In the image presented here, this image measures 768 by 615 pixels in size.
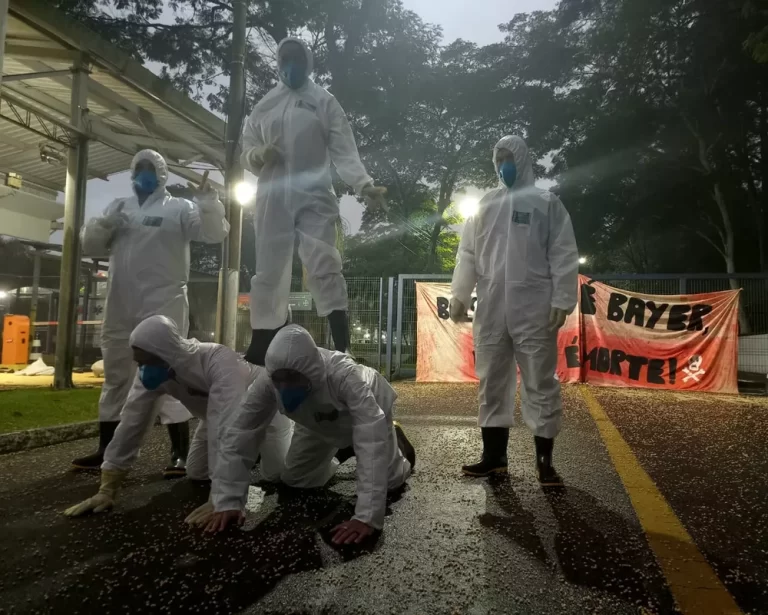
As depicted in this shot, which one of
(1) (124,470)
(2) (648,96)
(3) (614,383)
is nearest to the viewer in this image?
(1) (124,470)

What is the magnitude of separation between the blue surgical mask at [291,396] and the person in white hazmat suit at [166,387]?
0.26 m

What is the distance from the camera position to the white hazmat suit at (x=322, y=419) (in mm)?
2186

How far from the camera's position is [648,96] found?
64.2ft

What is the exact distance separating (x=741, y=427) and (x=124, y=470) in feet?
17.0

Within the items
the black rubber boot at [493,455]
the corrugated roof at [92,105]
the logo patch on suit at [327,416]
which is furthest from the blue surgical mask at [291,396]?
the corrugated roof at [92,105]

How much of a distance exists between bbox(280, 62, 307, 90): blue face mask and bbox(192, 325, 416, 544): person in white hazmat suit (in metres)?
1.88

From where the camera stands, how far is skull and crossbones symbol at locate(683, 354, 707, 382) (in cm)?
920

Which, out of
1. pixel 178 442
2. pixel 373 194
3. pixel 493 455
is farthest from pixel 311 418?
pixel 373 194

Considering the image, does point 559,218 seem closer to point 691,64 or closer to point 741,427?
point 741,427

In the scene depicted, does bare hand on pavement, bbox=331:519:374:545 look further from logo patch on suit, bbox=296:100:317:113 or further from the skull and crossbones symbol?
the skull and crossbones symbol

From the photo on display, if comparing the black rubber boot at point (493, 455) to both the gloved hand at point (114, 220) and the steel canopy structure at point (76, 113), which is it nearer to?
the gloved hand at point (114, 220)

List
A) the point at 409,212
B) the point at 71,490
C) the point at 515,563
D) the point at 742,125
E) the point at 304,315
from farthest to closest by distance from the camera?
the point at 409,212 < the point at 742,125 < the point at 304,315 < the point at 71,490 < the point at 515,563

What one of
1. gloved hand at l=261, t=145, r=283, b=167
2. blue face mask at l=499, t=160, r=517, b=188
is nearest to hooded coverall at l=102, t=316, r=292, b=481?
gloved hand at l=261, t=145, r=283, b=167

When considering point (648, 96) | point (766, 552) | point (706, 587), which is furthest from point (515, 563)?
point (648, 96)
